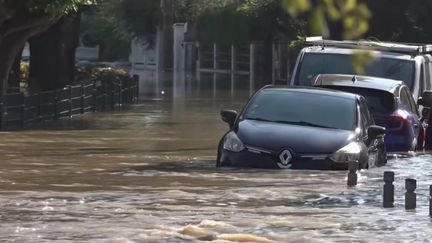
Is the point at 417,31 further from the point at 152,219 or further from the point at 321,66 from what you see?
the point at 152,219

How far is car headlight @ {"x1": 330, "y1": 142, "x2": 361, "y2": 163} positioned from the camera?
14984mm

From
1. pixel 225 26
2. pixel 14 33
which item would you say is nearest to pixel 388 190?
pixel 14 33

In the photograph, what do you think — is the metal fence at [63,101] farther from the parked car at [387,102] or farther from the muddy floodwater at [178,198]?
the parked car at [387,102]

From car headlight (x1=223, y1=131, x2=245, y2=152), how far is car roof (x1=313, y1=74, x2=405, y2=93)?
3.67m

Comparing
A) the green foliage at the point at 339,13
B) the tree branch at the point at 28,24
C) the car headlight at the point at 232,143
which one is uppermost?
the green foliage at the point at 339,13

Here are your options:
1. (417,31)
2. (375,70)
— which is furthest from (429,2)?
(375,70)

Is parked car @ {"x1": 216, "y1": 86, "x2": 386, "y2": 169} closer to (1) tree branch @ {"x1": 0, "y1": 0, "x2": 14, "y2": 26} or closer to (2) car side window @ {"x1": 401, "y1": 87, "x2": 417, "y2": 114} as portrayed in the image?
(2) car side window @ {"x1": 401, "y1": 87, "x2": 417, "y2": 114}

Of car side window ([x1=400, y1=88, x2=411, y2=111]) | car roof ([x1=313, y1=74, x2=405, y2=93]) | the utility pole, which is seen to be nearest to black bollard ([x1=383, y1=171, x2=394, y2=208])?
car roof ([x1=313, y1=74, x2=405, y2=93])

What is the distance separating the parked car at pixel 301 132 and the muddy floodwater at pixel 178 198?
176 mm

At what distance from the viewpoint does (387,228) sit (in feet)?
34.3

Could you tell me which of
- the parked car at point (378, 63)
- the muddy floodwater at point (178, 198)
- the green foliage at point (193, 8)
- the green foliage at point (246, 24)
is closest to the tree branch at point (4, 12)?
the muddy floodwater at point (178, 198)

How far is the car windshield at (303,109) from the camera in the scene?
→ 15.7m

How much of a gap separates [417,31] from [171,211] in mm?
43505

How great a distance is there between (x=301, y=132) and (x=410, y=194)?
362 cm
